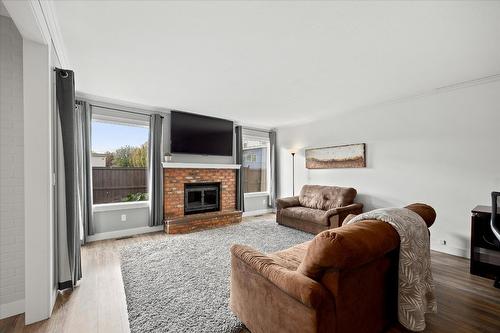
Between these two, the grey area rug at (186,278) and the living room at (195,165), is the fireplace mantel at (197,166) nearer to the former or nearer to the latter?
the living room at (195,165)

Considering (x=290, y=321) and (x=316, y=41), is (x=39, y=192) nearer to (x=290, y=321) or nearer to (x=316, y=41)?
(x=290, y=321)

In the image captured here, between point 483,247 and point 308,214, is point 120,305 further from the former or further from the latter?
point 483,247

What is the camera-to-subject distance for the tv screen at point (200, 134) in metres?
4.66

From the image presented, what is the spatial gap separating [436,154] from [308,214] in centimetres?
225

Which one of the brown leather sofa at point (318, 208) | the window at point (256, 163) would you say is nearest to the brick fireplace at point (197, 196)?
the window at point (256, 163)

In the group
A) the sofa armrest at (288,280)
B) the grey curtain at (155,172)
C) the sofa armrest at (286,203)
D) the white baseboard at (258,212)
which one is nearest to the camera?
the sofa armrest at (288,280)

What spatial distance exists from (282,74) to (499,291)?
11.0ft

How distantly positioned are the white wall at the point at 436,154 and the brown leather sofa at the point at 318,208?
39 cm

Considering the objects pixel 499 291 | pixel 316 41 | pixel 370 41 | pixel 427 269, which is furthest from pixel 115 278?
pixel 499 291

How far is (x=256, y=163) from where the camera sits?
651cm

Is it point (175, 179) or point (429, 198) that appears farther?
point (175, 179)

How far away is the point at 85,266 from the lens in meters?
2.90

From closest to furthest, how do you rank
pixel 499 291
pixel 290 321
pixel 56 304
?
pixel 290 321 < pixel 56 304 < pixel 499 291

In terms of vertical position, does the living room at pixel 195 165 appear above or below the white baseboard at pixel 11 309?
above
